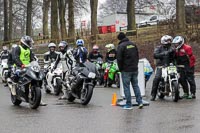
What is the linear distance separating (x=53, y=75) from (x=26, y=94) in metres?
3.89

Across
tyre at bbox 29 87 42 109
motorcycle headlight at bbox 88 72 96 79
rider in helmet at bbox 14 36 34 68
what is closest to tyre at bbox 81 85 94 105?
motorcycle headlight at bbox 88 72 96 79

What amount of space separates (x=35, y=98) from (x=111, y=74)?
748 centimetres

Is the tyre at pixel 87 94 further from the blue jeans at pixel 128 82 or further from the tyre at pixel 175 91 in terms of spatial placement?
the tyre at pixel 175 91

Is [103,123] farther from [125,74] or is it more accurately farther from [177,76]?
[177,76]

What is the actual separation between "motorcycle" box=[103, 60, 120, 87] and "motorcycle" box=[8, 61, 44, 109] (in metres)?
6.65

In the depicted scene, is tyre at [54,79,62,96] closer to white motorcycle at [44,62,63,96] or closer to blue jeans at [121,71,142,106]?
white motorcycle at [44,62,63,96]

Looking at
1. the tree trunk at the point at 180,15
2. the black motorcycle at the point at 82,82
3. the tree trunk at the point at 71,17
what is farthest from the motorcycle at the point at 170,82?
the tree trunk at the point at 71,17

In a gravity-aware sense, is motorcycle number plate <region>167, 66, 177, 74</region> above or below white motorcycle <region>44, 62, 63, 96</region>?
above

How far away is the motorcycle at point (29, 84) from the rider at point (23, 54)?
18 centimetres

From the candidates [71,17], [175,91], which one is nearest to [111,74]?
[175,91]

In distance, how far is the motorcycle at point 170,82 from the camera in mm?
13691

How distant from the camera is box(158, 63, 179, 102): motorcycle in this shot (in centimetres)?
1369

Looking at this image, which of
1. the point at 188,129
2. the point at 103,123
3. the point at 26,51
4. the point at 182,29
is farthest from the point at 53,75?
the point at 182,29

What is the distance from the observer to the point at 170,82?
13.9 meters
